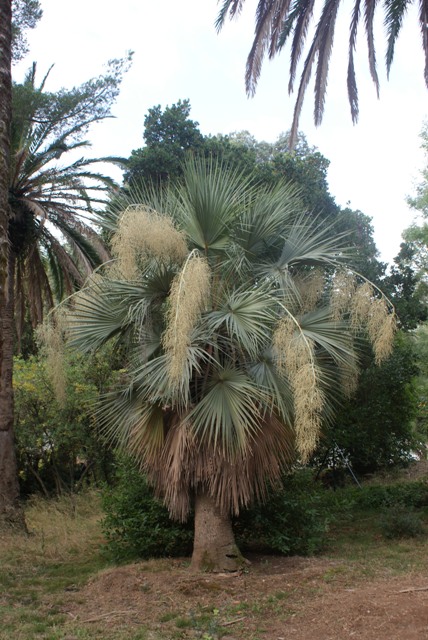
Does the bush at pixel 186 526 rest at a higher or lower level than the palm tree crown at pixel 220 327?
lower

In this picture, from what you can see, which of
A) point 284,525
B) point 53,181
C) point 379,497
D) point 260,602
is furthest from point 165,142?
point 260,602

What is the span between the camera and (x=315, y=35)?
10.5 m

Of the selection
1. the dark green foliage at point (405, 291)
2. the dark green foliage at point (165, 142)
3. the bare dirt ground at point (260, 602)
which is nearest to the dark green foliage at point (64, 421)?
the bare dirt ground at point (260, 602)

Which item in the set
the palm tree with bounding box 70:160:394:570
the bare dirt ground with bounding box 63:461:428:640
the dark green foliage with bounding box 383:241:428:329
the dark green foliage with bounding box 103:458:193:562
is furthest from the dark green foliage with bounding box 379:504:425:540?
the dark green foliage with bounding box 383:241:428:329

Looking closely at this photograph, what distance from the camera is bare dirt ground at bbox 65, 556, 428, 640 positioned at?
6332mm

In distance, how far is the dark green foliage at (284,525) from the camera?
31.0ft

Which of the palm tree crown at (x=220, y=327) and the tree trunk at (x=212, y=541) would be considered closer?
the palm tree crown at (x=220, y=327)

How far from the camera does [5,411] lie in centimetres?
1169

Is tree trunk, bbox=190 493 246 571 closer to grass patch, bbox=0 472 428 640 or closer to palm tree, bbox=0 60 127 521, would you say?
grass patch, bbox=0 472 428 640

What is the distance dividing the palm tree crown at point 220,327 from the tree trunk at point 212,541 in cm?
24

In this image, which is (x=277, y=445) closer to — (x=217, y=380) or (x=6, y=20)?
(x=217, y=380)

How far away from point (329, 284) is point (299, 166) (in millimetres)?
12922

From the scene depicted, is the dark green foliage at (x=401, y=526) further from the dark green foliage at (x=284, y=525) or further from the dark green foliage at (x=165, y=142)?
the dark green foliage at (x=165, y=142)

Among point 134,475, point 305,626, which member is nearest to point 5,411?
point 134,475
